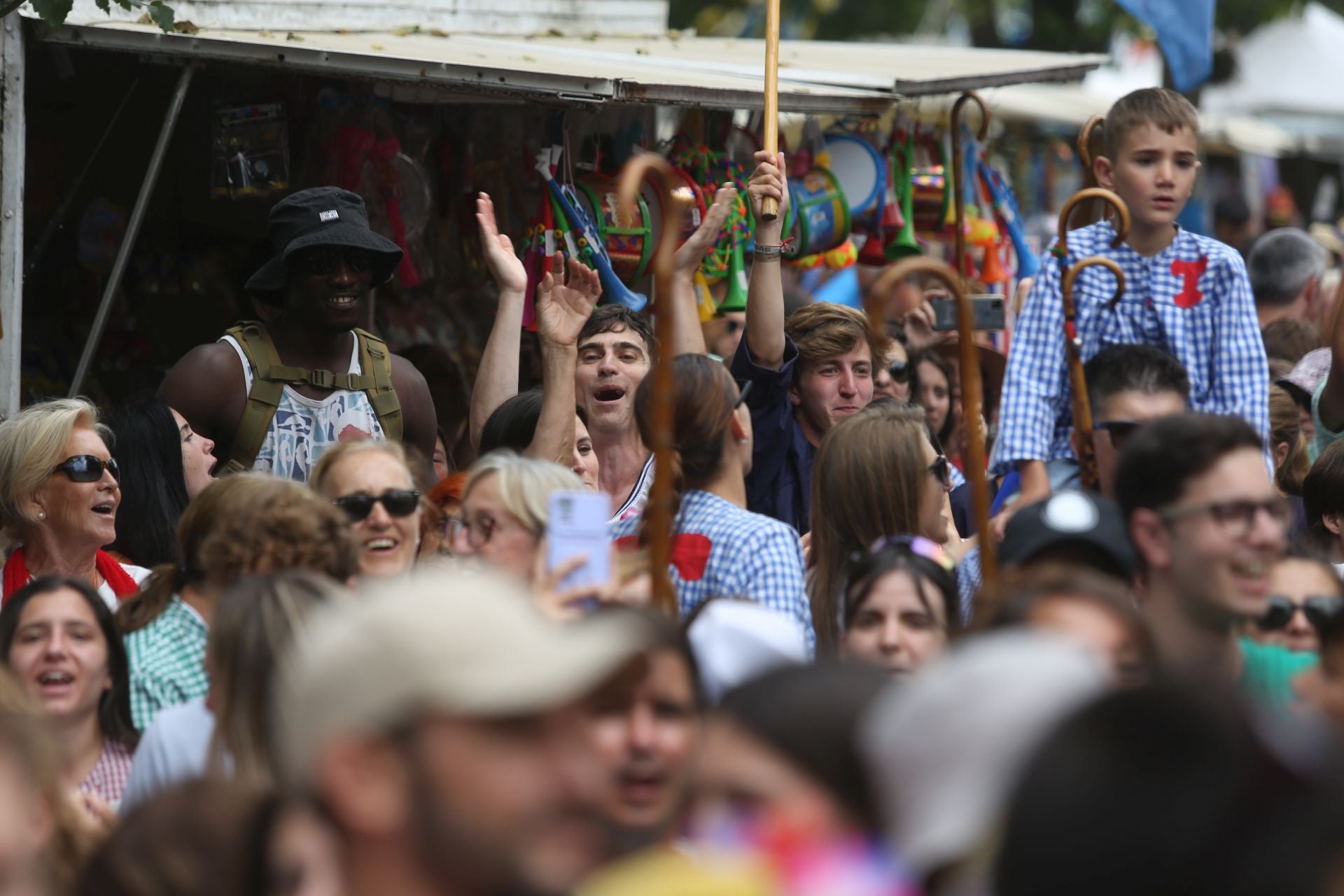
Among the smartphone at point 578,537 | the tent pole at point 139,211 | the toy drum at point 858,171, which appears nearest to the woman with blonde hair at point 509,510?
the smartphone at point 578,537

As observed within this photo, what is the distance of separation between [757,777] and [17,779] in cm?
112

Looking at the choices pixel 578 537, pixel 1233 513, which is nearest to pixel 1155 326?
pixel 1233 513

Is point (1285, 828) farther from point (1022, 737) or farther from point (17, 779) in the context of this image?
point (17, 779)

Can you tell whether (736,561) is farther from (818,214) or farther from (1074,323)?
(818,214)

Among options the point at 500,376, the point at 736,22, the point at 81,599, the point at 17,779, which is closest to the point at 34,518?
the point at 81,599

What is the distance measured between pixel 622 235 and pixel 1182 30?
423cm

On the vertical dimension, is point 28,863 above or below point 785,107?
below

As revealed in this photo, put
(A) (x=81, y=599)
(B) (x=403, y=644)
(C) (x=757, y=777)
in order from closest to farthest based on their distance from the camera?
1. (B) (x=403, y=644)
2. (C) (x=757, y=777)
3. (A) (x=81, y=599)

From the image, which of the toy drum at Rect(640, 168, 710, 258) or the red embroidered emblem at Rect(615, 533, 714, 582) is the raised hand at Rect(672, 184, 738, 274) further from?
the red embroidered emblem at Rect(615, 533, 714, 582)

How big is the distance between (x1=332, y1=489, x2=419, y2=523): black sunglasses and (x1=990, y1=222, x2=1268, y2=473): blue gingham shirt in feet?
5.29

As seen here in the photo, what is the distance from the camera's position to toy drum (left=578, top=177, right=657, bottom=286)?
7.36m

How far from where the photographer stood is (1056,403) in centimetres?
521

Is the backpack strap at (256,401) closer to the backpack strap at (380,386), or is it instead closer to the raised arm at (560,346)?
the backpack strap at (380,386)

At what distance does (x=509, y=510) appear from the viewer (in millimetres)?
4383
